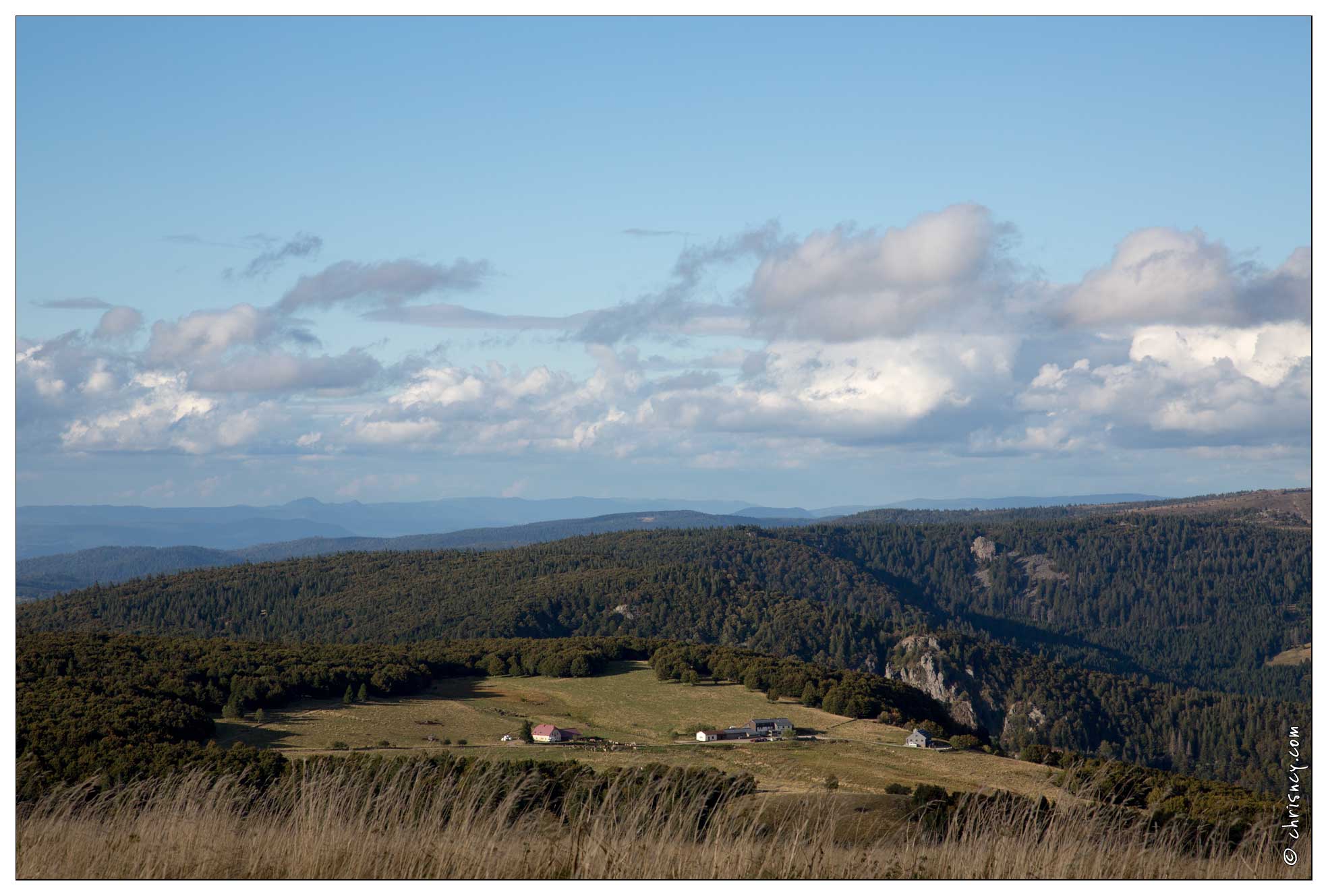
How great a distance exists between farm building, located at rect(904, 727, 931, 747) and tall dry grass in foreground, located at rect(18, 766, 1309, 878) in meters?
34.7

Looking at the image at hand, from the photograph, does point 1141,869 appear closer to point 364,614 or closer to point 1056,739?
point 1056,739

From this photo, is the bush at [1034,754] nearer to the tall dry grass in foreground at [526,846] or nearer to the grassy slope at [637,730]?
the grassy slope at [637,730]

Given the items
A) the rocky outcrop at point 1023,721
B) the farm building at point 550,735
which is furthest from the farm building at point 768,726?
the rocky outcrop at point 1023,721

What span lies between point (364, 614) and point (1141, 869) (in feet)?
590

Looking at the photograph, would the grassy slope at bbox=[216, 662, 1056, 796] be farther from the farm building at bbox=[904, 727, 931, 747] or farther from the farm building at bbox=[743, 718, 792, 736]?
the farm building at bbox=[743, 718, 792, 736]

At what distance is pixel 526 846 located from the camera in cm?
A: 920

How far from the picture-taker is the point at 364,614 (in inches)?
7032

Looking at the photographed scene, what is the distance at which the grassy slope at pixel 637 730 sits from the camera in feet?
103

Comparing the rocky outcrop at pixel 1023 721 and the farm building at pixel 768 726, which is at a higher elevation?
the farm building at pixel 768 726

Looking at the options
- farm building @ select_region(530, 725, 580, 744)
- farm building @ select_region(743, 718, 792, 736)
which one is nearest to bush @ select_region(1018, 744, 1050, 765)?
farm building @ select_region(743, 718, 792, 736)

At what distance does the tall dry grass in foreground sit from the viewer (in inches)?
361

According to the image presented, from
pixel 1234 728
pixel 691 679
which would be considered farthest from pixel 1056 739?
pixel 691 679

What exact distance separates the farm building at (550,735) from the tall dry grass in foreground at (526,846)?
96.5ft
